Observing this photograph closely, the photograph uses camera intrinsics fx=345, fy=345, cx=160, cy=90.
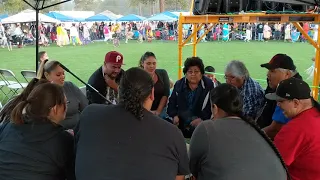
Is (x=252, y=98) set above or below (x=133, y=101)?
below

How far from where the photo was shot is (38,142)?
189 centimetres

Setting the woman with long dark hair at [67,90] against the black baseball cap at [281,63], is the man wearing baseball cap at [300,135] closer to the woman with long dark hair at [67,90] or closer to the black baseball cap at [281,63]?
the black baseball cap at [281,63]

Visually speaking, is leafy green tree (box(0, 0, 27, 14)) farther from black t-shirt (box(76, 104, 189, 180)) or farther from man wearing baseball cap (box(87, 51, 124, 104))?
black t-shirt (box(76, 104, 189, 180))

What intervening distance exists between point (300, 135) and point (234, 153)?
1.61ft

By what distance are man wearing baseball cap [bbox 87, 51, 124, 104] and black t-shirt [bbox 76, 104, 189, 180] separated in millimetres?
1983

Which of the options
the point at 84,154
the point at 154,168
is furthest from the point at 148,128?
the point at 84,154

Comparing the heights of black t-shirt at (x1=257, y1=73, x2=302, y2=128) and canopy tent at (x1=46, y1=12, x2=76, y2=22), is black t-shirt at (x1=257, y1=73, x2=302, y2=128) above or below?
below

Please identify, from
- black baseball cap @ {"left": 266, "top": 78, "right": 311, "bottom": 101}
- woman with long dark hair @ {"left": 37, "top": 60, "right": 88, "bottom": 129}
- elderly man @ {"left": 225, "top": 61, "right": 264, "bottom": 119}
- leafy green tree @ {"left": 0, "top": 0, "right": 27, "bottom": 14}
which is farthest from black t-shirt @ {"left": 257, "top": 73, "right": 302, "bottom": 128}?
leafy green tree @ {"left": 0, "top": 0, "right": 27, "bottom": 14}

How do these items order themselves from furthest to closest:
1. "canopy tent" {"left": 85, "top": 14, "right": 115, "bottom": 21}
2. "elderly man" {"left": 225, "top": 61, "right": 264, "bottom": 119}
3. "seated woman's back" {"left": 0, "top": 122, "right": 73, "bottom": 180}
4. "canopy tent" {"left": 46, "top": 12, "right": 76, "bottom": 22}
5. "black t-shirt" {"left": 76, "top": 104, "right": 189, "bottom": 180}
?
"canopy tent" {"left": 85, "top": 14, "right": 115, "bottom": 21} < "canopy tent" {"left": 46, "top": 12, "right": 76, "bottom": 22} < "elderly man" {"left": 225, "top": 61, "right": 264, "bottom": 119} < "seated woman's back" {"left": 0, "top": 122, "right": 73, "bottom": 180} < "black t-shirt" {"left": 76, "top": 104, "right": 189, "bottom": 180}

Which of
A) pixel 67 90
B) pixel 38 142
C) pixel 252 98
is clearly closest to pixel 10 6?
pixel 67 90

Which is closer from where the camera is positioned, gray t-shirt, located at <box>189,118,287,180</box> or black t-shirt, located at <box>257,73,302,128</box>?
gray t-shirt, located at <box>189,118,287,180</box>

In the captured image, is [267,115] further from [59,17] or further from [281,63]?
[59,17]

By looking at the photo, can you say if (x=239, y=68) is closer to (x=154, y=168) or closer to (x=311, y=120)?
(x=311, y=120)

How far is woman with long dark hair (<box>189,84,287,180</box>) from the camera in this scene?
1795mm
